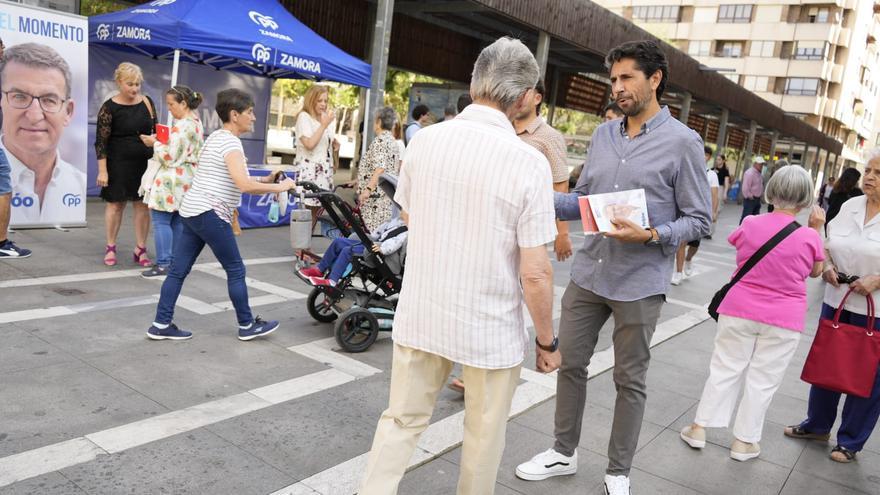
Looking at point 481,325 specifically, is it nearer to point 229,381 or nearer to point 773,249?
point 773,249

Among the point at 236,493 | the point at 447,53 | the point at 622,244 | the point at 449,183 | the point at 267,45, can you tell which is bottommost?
the point at 236,493

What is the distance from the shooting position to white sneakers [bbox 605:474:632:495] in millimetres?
3021

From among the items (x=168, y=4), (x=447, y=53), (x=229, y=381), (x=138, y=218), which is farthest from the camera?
(x=447, y=53)

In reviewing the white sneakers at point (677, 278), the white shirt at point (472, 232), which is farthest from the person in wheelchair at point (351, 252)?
the white sneakers at point (677, 278)

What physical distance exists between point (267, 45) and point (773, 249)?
684 cm

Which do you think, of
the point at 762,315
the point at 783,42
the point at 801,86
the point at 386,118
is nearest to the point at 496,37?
the point at 386,118

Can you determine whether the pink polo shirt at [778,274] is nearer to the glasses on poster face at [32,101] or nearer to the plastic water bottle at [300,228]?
the plastic water bottle at [300,228]

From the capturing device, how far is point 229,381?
157 inches

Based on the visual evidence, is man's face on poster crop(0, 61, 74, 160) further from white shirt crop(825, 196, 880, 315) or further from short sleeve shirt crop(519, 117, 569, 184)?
white shirt crop(825, 196, 880, 315)

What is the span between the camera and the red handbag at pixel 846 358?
11.9ft

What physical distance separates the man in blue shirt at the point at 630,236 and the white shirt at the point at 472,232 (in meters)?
0.77

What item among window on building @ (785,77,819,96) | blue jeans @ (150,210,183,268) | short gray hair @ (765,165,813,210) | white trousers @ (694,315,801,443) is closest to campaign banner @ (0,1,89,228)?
blue jeans @ (150,210,183,268)

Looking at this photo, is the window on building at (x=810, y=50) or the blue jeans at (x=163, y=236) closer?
the blue jeans at (x=163, y=236)

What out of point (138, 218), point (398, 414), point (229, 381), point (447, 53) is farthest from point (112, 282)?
point (447, 53)
